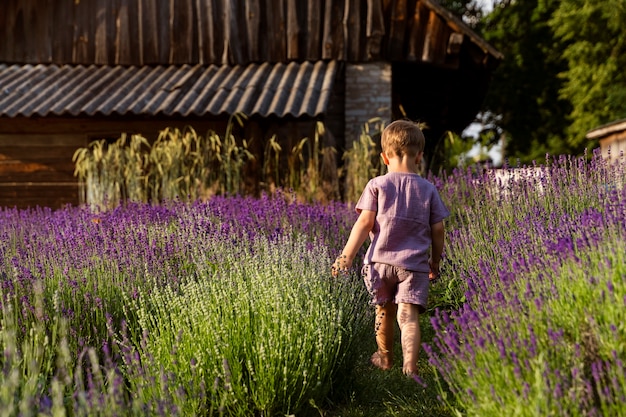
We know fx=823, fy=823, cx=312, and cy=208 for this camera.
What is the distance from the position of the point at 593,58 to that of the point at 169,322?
2297cm

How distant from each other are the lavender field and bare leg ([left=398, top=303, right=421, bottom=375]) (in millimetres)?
162

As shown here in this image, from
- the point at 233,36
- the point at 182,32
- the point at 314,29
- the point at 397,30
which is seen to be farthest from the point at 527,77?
the point at 182,32

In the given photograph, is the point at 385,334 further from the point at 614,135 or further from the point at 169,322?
the point at 614,135

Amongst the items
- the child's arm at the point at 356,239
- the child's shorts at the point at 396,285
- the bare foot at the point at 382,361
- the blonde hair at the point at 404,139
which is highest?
the blonde hair at the point at 404,139

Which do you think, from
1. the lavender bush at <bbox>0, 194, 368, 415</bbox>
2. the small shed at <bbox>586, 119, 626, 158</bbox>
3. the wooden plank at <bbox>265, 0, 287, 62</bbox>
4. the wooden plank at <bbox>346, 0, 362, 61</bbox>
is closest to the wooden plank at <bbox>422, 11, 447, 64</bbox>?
the wooden plank at <bbox>346, 0, 362, 61</bbox>

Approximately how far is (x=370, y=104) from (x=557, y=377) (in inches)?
455

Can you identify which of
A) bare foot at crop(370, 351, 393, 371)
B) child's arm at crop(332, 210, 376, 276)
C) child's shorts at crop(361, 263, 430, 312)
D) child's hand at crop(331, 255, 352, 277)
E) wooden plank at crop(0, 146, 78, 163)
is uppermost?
wooden plank at crop(0, 146, 78, 163)

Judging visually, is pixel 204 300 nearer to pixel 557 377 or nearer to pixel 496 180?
pixel 557 377

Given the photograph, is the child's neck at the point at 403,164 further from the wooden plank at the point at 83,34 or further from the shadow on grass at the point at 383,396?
the wooden plank at the point at 83,34

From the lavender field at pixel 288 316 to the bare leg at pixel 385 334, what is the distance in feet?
0.31

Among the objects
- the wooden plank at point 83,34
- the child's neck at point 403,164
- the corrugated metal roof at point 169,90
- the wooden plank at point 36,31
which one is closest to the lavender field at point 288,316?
the child's neck at point 403,164

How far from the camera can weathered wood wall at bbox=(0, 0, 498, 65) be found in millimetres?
13883

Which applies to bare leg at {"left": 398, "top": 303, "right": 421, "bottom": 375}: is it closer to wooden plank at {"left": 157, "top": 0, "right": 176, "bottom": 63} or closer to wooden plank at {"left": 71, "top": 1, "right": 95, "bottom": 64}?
wooden plank at {"left": 157, "top": 0, "right": 176, "bottom": 63}

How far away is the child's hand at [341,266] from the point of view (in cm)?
464
